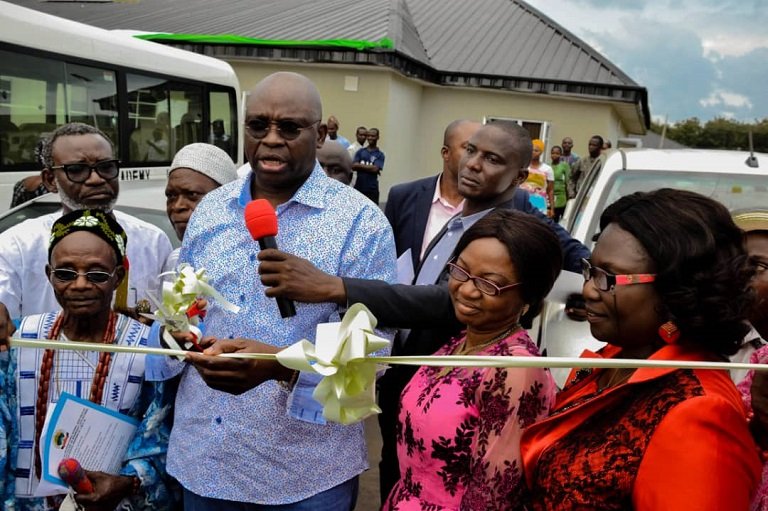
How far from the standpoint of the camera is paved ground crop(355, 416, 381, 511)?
15.0 feet

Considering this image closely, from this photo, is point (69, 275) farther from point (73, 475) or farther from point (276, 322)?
point (276, 322)

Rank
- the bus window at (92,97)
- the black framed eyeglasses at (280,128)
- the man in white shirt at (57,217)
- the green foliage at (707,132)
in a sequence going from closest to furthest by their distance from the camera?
the black framed eyeglasses at (280,128), the man in white shirt at (57,217), the bus window at (92,97), the green foliage at (707,132)

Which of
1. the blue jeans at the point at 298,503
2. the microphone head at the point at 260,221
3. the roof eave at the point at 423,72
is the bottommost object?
the blue jeans at the point at 298,503

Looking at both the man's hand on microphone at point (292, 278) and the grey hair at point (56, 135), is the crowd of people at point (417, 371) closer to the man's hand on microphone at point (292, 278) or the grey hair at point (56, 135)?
the man's hand on microphone at point (292, 278)

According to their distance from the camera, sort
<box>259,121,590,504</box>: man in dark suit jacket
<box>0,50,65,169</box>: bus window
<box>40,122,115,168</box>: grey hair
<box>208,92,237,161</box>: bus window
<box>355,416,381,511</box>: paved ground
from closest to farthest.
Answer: <box>259,121,590,504</box>: man in dark suit jacket, <box>40,122,115,168</box>: grey hair, <box>355,416,381,511</box>: paved ground, <box>0,50,65,169</box>: bus window, <box>208,92,237,161</box>: bus window

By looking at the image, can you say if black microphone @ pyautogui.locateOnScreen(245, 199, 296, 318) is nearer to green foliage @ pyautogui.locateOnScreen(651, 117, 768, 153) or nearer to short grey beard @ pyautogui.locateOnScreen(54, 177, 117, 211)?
short grey beard @ pyautogui.locateOnScreen(54, 177, 117, 211)

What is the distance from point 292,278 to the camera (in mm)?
2064

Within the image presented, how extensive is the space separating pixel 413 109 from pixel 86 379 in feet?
60.6

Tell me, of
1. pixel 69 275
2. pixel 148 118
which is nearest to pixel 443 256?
pixel 69 275

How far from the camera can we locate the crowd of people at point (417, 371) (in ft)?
5.74

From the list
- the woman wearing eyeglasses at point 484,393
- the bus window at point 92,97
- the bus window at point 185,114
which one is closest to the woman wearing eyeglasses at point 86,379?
the woman wearing eyeglasses at point 484,393

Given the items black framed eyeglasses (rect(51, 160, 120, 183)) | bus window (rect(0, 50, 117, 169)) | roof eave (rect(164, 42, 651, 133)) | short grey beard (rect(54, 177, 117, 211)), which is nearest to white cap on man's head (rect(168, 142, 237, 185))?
black framed eyeglasses (rect(51, 160, 120, 183))

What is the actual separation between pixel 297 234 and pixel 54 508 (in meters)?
1.14

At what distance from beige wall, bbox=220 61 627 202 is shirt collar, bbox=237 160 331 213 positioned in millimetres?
15811
